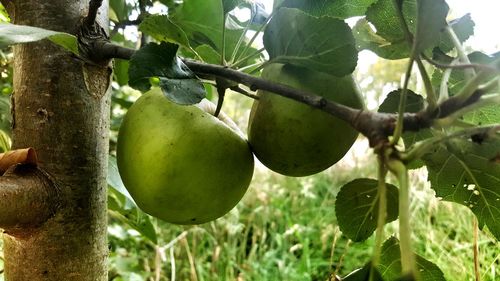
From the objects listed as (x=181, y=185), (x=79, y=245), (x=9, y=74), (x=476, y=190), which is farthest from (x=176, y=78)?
(x=9, y=74)

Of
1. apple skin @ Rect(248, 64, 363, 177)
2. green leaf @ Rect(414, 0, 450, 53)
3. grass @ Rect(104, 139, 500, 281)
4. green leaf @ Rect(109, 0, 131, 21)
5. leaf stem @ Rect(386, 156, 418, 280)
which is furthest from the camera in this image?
grass @ Rect(104, 139, 500, 281)

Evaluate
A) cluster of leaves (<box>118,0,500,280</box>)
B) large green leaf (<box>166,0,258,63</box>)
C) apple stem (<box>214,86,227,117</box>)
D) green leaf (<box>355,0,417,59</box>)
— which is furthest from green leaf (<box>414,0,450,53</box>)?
large green leaf (<box>166,0,258,63</box>)

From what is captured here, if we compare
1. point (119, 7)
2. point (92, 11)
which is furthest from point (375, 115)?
point (119, 7)

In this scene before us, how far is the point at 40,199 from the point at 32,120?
0.31 ft

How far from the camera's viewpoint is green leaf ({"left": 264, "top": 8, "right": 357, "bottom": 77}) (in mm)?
468

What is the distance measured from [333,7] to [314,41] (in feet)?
0.41

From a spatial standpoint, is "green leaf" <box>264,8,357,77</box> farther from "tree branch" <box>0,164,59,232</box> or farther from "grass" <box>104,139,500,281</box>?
"grass" <box>104,139,500,281</box>

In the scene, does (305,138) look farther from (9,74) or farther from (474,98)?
(9,74)

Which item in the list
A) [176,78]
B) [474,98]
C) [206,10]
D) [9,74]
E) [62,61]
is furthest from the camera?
[9,74]

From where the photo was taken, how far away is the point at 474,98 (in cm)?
35

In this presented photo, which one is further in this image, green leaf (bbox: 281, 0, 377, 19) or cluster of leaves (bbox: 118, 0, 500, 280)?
green leaf (bbox: 281, 0, 377, 19)

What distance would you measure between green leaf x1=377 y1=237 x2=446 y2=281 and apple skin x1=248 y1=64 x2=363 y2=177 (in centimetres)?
14

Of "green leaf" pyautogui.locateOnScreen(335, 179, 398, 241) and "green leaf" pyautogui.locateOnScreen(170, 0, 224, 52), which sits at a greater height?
"green leaf" pyautogui.locateOnScreen(170, 0, 224, 52)

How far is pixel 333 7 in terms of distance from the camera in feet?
1.90
